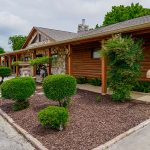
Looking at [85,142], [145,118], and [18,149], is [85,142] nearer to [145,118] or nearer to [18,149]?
[18,149]

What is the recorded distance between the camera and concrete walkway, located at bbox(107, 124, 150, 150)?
18.6ft

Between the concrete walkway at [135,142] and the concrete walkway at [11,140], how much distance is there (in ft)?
6.88

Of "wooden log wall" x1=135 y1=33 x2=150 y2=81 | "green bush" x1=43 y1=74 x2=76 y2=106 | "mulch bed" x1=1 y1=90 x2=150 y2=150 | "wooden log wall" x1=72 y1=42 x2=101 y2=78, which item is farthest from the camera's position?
"wooden log wall" x1=72 y1=42 x2=101 y2=78

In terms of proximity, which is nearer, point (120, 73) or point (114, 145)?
point (114, 145)

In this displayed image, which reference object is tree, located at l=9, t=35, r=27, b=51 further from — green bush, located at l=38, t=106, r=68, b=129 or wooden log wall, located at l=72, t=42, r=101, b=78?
green bush, located at l=38, t=106, r=68, b=129

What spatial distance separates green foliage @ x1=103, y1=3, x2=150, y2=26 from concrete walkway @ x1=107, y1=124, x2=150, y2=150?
119 feet

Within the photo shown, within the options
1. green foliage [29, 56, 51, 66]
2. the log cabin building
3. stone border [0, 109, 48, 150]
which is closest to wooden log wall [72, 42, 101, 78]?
the log cabin building

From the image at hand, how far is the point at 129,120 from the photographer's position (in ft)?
24.6

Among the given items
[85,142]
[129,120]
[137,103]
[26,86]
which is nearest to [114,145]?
[85,142]

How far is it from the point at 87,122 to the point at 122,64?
325cm

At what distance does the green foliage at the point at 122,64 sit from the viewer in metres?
9.47

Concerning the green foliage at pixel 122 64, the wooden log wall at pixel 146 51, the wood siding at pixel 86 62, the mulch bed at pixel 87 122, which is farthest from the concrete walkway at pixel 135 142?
the wood siding at pixel 86 62

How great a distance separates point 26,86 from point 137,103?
14.3 ft

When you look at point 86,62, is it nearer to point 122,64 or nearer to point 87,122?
point 122,64
